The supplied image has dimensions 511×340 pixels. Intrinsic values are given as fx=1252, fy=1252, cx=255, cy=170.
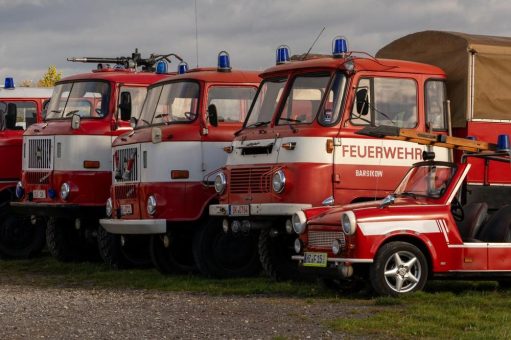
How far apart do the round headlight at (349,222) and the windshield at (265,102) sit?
3.33m

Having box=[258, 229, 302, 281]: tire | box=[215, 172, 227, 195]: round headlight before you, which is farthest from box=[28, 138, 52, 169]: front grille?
box=[258, 229, 302, 281]: tire

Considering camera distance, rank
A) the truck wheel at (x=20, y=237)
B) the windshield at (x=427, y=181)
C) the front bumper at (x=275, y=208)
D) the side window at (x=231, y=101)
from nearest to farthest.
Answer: the windshield at (x=427, y=181), the front bumper at (x=275, y=208), the side window at (x=231, y=101), the truck wheel at (x=20, y=237)

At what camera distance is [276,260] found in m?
16.5

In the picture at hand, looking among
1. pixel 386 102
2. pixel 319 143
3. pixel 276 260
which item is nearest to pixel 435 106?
pixel 386 102

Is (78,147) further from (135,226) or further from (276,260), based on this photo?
(276,260)

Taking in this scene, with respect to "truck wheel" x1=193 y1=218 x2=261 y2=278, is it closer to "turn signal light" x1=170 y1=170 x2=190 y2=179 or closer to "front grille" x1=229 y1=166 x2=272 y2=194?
"turn signal light" x1=170 y1=170 x2=190 y2=179

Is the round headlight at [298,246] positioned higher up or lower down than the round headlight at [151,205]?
lower down

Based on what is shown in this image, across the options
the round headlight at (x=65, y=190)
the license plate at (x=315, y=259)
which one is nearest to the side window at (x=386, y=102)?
the license plate at (x=315, y=259)

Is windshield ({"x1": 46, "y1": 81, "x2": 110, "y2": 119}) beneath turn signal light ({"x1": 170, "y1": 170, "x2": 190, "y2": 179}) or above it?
above

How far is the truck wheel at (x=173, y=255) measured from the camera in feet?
60.2

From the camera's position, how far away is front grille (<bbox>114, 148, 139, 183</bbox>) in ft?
60.0

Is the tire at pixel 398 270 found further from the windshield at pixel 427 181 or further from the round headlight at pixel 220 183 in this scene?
the round headlight at pixel 220 183

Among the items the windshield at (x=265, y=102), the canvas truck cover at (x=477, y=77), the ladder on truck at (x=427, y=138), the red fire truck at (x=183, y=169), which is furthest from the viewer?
the red fire truck at (x=183, y=169)

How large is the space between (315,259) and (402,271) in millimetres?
1003
